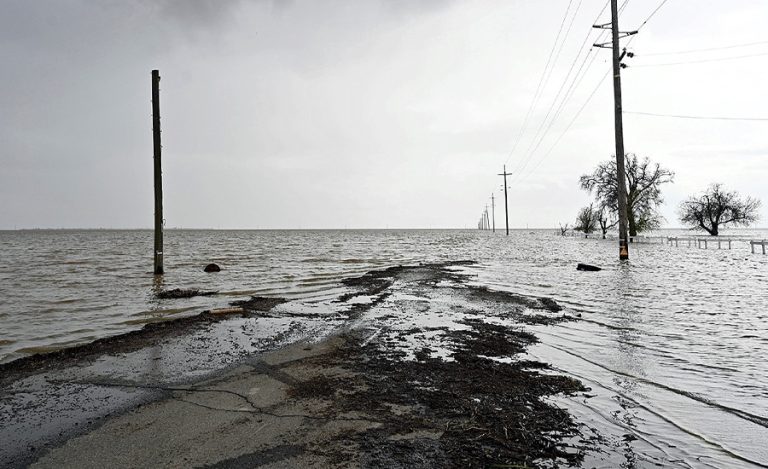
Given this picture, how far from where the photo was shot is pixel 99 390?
5.04 metres

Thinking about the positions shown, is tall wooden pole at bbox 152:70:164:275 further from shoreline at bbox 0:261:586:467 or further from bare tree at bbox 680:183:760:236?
bare tree at bbox 680:183:760:236

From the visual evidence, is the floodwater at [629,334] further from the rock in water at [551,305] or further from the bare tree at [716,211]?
the bare tree at [716,211]


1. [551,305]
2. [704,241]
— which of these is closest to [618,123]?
[551,305]

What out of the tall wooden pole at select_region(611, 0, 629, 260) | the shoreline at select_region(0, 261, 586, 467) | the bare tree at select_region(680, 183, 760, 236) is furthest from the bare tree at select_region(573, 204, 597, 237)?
the shoreline at select_region(0, 261, 586, 467)

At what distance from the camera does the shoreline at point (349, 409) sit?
3.32m

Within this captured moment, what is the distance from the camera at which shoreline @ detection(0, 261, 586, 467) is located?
332cm

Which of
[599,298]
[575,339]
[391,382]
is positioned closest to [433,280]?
[599,298]

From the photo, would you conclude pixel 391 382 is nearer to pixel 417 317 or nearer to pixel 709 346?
pixel 417 317

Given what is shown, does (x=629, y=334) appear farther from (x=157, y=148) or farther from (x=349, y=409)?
(x=157, y=148)

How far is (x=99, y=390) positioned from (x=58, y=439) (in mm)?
1413

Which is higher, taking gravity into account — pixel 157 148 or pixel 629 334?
pixel 157 148

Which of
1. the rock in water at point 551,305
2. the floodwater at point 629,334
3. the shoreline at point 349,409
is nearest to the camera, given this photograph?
the shoreline at point 349,409

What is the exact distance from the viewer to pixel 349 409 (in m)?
4.19


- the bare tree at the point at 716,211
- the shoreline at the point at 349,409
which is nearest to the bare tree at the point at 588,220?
the bare tree at the point at 716,211
